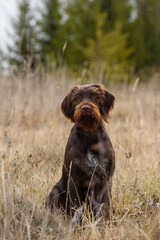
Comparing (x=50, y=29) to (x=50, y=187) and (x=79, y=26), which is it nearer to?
(x=79, y=26)

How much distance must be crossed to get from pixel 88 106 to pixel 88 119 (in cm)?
12

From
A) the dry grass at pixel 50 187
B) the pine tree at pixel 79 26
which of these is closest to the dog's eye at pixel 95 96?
the dry grass at pixel 50 187

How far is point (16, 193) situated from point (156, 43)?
19.2 meters

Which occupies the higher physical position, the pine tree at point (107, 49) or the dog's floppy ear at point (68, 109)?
the pine tree at point (107, 49)

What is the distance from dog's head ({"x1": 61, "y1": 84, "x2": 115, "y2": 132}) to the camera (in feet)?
10.3

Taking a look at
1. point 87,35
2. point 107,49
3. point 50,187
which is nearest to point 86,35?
point 87,35

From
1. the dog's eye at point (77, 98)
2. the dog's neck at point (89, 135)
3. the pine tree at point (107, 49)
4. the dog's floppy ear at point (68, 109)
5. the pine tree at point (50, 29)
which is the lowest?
the dog's neck at point (89, 135)

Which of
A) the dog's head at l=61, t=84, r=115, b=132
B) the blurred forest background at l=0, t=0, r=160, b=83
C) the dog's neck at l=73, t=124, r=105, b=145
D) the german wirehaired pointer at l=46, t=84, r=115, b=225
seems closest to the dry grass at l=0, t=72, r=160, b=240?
the german wirehaired pointer at l=46, t=84, r=115, b=225

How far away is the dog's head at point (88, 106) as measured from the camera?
3.12 m

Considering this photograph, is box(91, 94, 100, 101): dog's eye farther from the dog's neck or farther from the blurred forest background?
the blurred forest background

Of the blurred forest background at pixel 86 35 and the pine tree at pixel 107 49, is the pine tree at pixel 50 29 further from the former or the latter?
the pine tree at pixel 107 49

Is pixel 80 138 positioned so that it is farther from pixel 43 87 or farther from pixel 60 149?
pixel 43 87

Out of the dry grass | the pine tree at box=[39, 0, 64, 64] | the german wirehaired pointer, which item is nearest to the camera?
the dry grass

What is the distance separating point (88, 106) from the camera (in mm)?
3094
